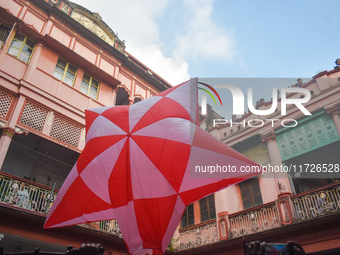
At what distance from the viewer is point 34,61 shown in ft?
31.5

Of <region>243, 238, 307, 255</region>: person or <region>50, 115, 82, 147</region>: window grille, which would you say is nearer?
<region>243, 238, 307, 255</region>: person

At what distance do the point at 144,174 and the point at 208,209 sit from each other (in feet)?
26.3

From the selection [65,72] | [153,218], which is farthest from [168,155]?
[65,72]

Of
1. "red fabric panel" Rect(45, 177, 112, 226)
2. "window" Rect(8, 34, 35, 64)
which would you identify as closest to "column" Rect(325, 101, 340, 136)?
"red fabric panel" Rect(45, 177, 112, 226)

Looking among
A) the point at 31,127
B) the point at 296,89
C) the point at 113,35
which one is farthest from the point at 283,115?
the point at 31,127

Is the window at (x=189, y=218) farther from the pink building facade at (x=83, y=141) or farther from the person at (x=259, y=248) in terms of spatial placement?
the person at (x=259, y=248)

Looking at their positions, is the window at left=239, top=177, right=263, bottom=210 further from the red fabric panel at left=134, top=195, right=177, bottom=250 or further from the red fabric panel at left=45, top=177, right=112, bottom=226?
the red fabric panel at left=45, top=177, right=112, bottom=226

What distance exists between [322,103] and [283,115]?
1.55 meters

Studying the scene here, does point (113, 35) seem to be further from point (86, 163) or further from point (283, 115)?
point (86, 163)

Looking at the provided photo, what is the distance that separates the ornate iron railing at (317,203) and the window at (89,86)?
813 cm

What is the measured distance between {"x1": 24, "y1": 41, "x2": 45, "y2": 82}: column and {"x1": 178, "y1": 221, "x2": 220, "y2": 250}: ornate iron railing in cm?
804

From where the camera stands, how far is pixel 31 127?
861cm

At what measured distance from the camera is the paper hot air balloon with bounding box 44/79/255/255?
4.31m

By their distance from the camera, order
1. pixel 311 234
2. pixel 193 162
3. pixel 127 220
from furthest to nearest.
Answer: pixel 311 234
pixel 193 162
pixel 127 220
